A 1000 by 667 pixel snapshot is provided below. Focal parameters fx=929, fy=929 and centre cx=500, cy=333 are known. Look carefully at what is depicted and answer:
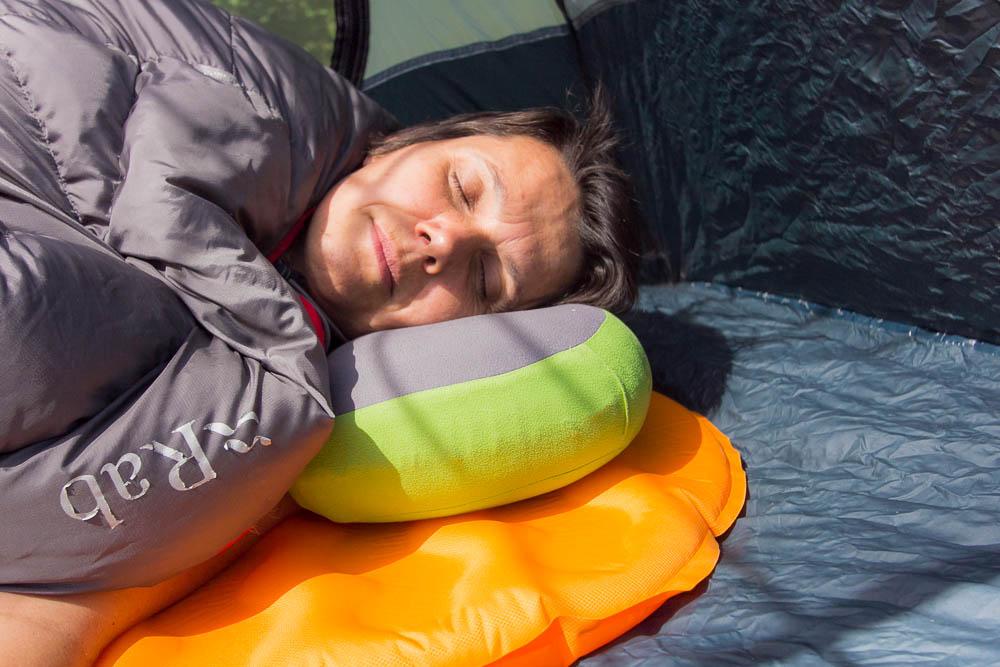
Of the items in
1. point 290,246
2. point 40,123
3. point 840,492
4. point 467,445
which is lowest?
A: point 840,492

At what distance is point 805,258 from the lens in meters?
1.63

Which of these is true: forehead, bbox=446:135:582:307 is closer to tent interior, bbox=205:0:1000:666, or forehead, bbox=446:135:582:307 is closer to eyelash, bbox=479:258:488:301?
eyelash, bbox=479:258:488:301

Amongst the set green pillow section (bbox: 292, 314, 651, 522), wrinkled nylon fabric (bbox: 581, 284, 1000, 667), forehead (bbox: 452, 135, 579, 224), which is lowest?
wrinkled nylon fabric (bbox: 581, 284, 1000, 667)

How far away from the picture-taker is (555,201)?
1.33 meters

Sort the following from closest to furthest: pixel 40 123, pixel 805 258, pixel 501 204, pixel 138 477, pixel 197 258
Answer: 1. pixel 138 477
2. pixel 197 258
3. pixel 40 123
4. pixel 501 204
5. pixel 805 258

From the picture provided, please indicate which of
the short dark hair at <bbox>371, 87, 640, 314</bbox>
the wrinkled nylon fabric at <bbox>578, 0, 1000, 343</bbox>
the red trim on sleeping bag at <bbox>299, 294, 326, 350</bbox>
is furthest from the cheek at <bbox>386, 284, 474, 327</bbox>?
the wrinkled nylon fabric at <bbox>578, 0, 1000, 343</bbox>

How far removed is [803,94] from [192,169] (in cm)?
94

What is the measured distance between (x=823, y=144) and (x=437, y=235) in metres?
0.69

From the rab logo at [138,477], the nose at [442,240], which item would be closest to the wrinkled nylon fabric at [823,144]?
the nose at [442,240]

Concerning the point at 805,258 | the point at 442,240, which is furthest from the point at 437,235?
the point at 805,258

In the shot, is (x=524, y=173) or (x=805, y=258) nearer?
(x=524, y=173)

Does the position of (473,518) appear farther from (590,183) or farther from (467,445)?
(590,183)

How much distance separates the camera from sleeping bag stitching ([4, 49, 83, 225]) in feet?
3.65

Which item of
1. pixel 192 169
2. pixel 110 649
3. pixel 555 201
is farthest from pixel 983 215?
pixel 110 649
